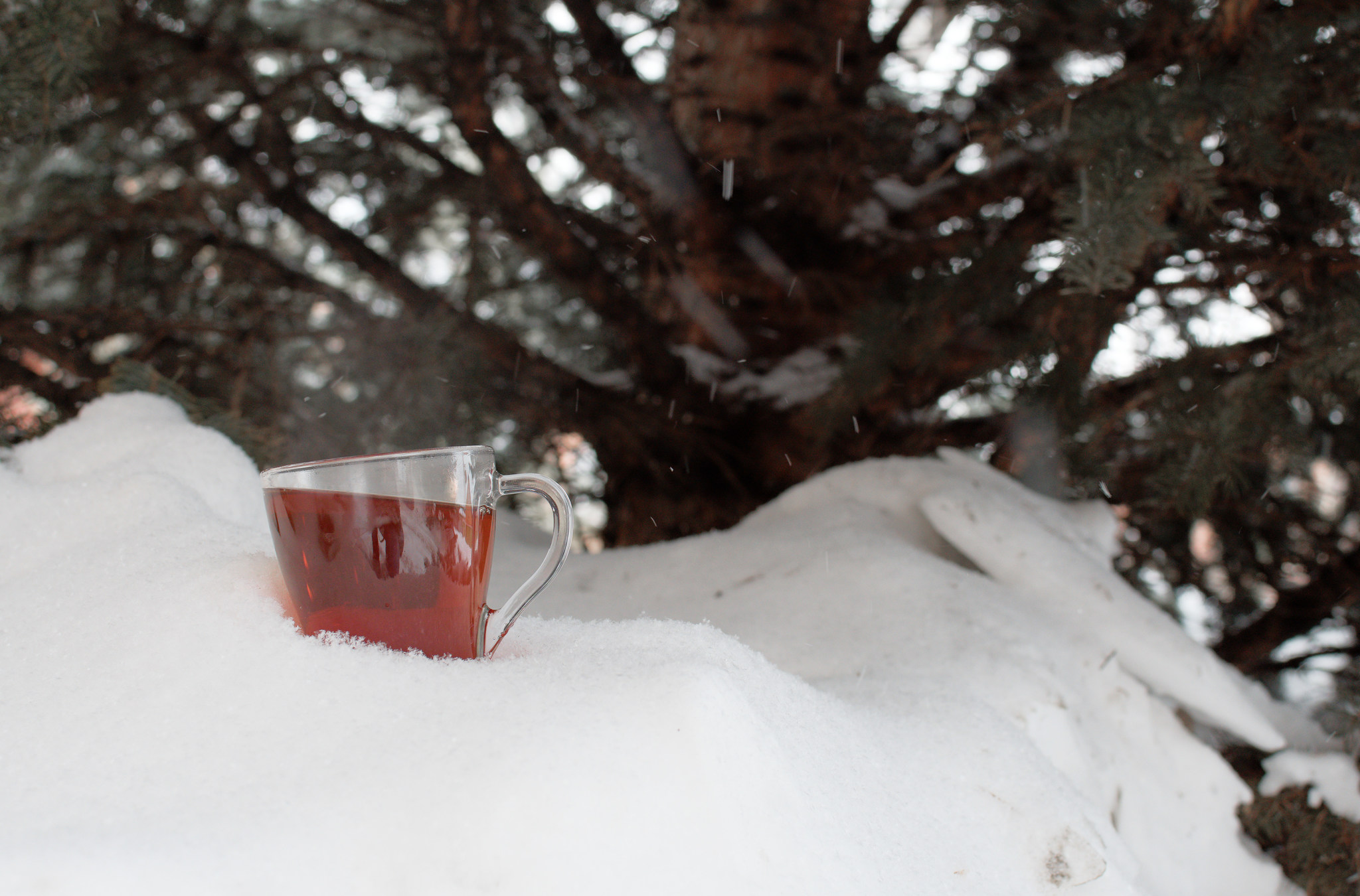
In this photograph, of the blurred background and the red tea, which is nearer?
the red tea

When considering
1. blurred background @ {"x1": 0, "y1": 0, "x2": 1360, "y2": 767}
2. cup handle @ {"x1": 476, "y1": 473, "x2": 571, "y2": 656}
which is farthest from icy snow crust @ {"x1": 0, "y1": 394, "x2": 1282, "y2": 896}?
blurred background @ {"x1": 0, "y1": 0, "x2": 1360, "y2": 767}

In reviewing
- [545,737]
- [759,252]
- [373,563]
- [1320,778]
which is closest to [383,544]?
[373,563]

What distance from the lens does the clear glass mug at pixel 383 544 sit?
1.55 ft

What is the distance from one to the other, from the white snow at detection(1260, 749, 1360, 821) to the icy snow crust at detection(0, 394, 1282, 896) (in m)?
0.07

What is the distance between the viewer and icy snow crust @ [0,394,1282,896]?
0.34m

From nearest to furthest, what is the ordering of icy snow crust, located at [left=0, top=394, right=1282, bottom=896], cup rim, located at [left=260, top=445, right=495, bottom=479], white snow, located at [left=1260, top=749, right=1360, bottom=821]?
icy snow crust, located at [left=0, top=394, right=1282, bottom=896] < cup rim, located at [left=260, top=445, right=495, bottom=479] < white snow, located at [left=1260, top=749, right=1360, bottom=821]

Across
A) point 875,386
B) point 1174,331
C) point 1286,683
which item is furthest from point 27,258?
point 1286,683

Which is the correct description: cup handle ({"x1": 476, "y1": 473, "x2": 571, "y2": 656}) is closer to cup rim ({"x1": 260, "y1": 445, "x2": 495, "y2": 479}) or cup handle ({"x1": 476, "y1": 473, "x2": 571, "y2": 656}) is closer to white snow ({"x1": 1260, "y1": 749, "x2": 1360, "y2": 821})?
cup rim ({"x1": 260, "y1": 445, "x2": 495, "y2": 479})

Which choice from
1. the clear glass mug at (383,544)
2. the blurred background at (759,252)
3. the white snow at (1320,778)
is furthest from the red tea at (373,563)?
the white snow at (1320,778)

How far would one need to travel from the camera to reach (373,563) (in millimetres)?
477

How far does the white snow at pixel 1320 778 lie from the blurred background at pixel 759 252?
0.06 m

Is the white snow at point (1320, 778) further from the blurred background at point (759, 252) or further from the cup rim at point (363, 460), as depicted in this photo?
the cup rim at point (363, 460)

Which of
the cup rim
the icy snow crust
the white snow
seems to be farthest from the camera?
the white snow

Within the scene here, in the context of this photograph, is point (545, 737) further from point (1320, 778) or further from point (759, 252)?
point (759, 252)
